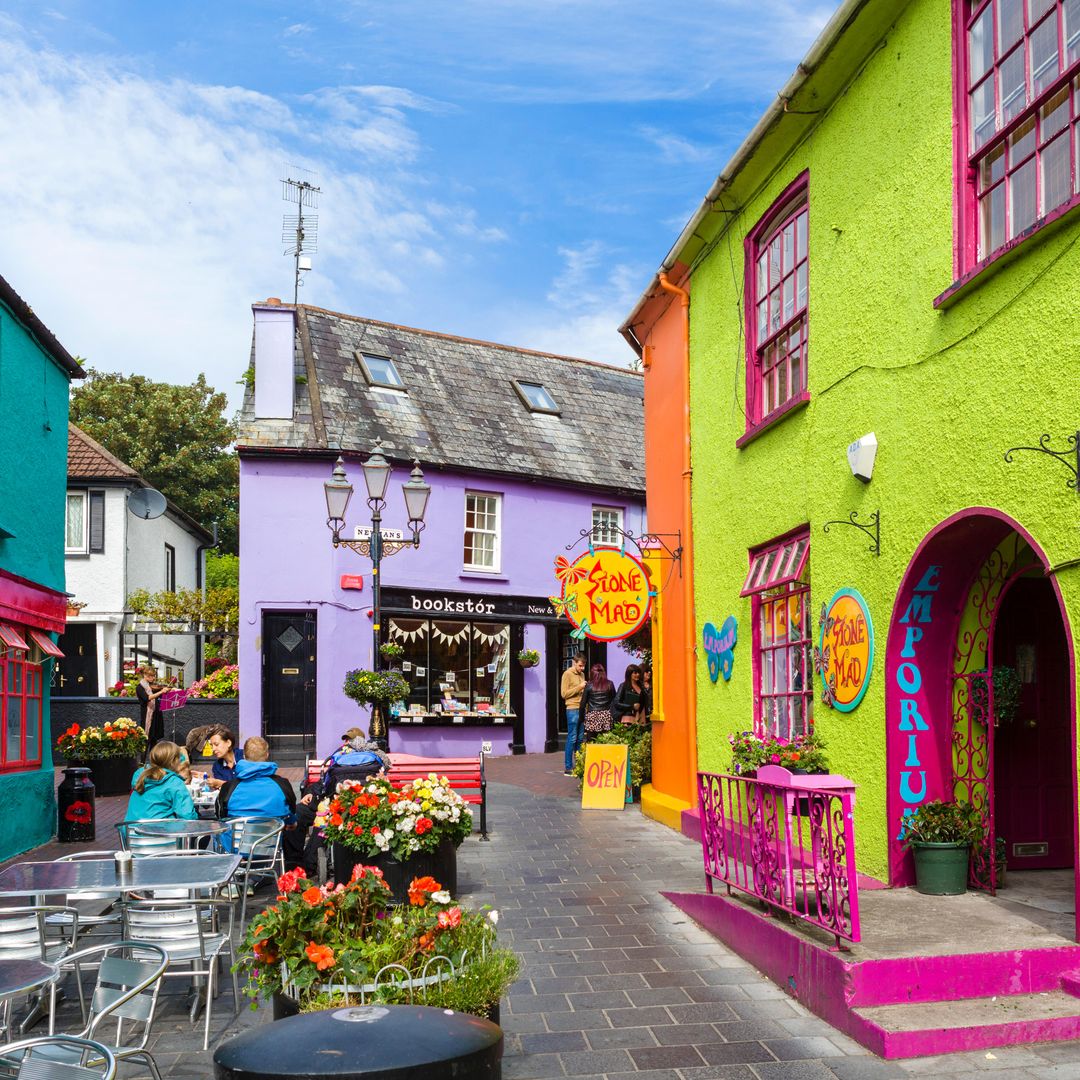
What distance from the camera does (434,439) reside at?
23578 millimetres

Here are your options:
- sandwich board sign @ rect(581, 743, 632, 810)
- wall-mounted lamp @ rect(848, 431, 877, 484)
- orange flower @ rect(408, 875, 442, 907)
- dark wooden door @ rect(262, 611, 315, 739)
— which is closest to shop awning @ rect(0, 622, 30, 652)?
sandwich board sign @ rect(581, 743, 632, 810)

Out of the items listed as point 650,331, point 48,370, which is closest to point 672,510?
point 650,331

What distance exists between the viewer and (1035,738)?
8.15 meters

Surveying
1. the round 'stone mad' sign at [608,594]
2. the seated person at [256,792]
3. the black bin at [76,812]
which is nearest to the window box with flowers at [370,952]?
the seated person at [256,792]

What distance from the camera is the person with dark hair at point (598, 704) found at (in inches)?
643

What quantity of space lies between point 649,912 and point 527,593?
1519 centimetres

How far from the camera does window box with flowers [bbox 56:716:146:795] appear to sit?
17.0 metres

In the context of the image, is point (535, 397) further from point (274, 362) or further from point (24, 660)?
point (24, 660)

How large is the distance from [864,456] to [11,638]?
8.46 m

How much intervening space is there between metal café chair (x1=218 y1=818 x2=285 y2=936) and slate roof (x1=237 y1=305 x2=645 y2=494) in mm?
13332

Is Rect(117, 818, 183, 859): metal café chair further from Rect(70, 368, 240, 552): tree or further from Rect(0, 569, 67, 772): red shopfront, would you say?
Rect(70, 368, 240, 552): tree

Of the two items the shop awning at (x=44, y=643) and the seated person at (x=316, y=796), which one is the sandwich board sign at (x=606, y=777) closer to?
the seated person at (x=316, y=796)

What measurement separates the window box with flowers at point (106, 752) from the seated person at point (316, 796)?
7571mm

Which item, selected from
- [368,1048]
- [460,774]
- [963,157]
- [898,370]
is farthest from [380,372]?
[368,1048]
